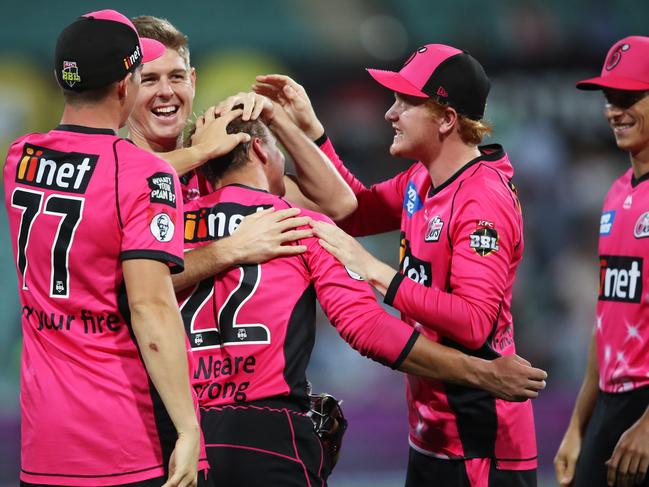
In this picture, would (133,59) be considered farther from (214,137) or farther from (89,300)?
(89,300)

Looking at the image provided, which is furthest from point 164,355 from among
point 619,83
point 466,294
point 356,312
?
point 619,83

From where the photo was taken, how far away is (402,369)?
3.44 m

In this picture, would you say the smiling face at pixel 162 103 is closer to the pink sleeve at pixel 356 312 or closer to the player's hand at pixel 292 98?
the player's hand at pixel 292 98

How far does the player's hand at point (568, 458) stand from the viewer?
13.9 feet

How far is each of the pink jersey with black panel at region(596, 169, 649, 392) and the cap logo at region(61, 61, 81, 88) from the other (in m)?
2.39

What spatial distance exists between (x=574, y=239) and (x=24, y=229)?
345 inches

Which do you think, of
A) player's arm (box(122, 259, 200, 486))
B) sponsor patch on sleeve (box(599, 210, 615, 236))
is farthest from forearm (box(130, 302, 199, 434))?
sponsor patch on sleeve (box(599, 210, 615, 236))

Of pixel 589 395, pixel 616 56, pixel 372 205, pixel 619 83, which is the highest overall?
pixel 616 56

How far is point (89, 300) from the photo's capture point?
2852 millimetres

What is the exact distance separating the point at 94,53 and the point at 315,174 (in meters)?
1.50

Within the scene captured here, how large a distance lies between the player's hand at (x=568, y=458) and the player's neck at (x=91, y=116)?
99.7 inches

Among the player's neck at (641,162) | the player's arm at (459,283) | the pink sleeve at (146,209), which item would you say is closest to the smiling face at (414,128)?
the player's arm at (459,283)

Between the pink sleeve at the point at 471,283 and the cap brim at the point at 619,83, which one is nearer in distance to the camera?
the pink sleeve at the point at 471,283

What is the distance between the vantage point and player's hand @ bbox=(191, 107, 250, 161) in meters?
3.53
